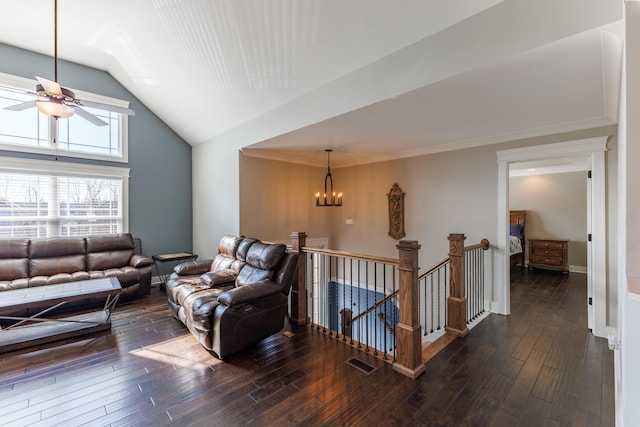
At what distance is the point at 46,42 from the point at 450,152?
6.66 metres

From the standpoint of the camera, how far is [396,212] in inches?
202

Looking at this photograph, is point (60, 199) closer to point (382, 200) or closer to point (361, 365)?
point (361, 365)

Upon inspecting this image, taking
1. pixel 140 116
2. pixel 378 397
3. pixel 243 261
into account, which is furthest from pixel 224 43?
pixel 378 397

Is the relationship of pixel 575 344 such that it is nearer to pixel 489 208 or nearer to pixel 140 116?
pixel 489 208

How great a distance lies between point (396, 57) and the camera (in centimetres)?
254

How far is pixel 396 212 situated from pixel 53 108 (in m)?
4.85

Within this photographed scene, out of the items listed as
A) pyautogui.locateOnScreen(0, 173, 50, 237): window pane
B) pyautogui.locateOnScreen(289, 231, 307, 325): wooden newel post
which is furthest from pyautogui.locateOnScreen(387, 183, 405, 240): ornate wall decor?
pyautogui.locateOnScreen(0, 173, 50, 237): window pane

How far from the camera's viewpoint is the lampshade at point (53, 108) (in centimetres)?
260

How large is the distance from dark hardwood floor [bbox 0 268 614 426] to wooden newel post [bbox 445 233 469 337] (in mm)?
166

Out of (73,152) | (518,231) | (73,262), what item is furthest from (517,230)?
(73,152)

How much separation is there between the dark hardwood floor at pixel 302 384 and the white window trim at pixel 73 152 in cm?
333

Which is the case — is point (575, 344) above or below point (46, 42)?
below

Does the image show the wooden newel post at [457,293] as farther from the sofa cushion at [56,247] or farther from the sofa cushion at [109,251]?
the sofa cushion at [56,247]

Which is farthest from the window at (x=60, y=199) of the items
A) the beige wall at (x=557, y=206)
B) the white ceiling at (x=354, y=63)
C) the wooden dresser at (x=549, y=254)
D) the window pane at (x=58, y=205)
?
the beige wall at (x=557, y=206)
